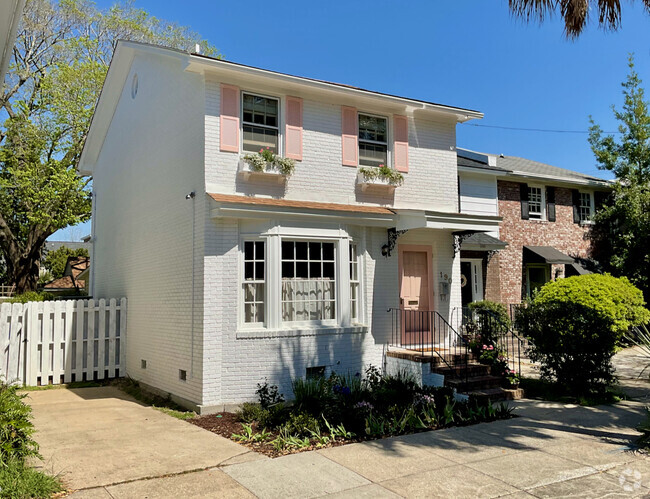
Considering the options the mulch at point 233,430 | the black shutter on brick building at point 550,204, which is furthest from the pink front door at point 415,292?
the black shutter on brick building at point 550,204

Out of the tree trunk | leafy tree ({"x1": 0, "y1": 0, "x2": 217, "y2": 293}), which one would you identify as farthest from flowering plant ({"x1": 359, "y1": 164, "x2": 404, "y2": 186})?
the tree trunk

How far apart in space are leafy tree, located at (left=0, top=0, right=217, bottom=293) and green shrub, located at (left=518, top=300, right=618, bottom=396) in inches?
843

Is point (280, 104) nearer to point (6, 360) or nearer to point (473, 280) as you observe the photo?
point (6, 360)

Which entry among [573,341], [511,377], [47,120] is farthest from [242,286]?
[47,120]

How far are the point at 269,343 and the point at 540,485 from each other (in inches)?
208

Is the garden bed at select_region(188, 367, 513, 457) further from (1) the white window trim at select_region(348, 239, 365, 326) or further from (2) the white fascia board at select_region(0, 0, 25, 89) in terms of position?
(2) the white fascia board at select_region(0, 0, 25, 89)

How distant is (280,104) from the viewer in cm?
1046

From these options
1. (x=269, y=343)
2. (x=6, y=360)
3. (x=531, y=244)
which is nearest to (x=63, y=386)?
(x=6, y=360)

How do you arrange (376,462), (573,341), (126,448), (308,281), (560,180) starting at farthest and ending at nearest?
1. (560,180)
2. (308,281)
3. (573,341)
4. (126,448)
5. (376,462)

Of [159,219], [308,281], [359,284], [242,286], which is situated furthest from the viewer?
[159,219]

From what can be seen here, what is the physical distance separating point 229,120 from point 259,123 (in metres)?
0.70

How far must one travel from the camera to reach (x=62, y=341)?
39.5 feet

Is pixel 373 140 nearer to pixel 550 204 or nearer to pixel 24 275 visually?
pixel 550 204

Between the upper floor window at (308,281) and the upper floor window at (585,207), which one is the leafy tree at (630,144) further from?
the upper floor window at (308,281)
